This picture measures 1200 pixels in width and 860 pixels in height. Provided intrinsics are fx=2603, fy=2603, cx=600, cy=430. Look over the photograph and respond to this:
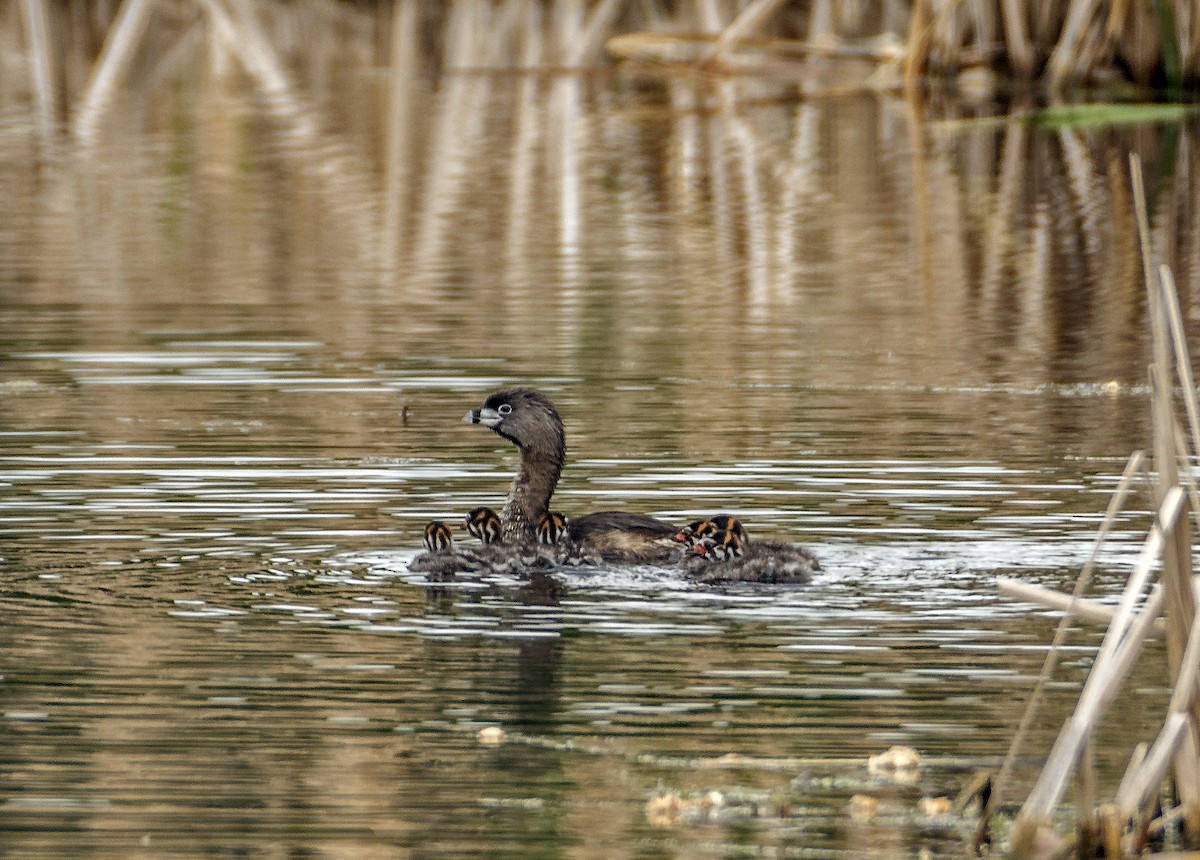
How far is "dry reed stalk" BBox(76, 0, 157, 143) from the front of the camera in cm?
2933

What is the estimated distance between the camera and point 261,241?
1912cm

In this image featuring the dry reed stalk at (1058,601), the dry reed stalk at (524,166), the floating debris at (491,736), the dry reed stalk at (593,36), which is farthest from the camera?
the dry reed stalk at (593,36)

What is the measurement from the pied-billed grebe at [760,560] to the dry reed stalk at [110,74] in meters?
20.1

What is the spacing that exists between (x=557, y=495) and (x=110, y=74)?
24351 millimetres

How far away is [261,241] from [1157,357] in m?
14.1

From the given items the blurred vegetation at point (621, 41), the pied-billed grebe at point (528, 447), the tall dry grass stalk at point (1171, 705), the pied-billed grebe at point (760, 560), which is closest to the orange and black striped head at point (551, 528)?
the pied-billed grebe at point (528, 447)

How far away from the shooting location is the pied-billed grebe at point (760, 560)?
27.3ft

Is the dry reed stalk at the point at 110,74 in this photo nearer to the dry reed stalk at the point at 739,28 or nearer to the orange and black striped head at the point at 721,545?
the dry reed stalk at the point at 739,28

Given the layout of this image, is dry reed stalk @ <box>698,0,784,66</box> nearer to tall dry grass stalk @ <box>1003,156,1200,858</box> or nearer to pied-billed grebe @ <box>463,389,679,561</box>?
pied-billed grebe @ <box>463,389,679,561</box>

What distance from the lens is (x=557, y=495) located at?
1047cm

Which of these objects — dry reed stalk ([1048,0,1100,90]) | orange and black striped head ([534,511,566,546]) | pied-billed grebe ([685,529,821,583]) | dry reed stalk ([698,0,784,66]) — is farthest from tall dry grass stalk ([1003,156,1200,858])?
dry reed stalk ([698,0,784,66])

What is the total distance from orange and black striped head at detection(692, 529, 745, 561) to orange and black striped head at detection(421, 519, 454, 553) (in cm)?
82

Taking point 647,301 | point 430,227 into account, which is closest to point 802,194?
point 430,227

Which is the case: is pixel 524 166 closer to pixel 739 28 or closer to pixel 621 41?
pixel 739 28
